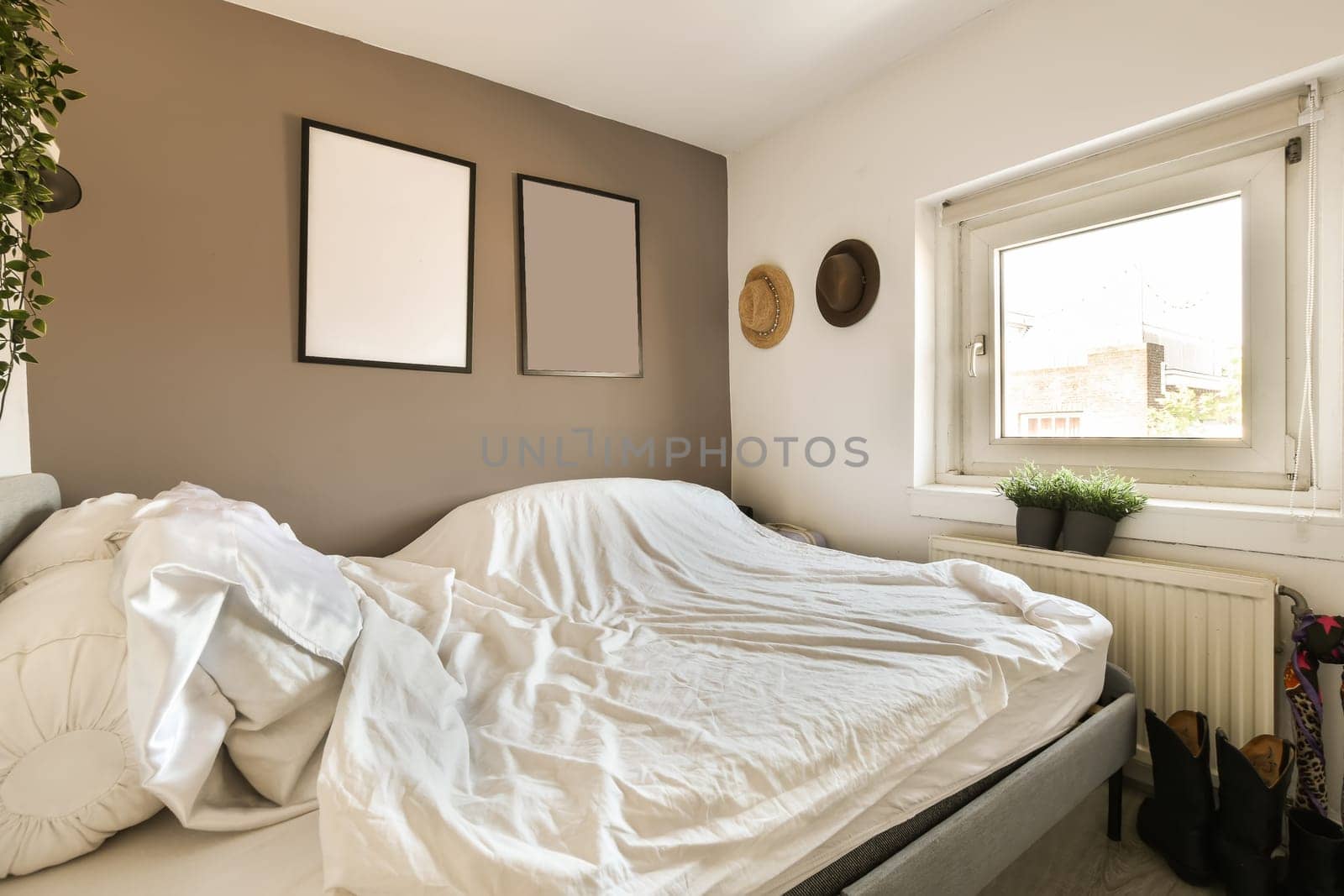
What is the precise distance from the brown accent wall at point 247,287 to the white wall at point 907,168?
3.20 feet

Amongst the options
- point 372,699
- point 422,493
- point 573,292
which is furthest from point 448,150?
point 372,699

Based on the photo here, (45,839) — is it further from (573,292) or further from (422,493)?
(573,292)

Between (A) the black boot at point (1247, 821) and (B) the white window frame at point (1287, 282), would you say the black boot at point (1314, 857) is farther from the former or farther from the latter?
(B) the white window frame at point (1287, 282)

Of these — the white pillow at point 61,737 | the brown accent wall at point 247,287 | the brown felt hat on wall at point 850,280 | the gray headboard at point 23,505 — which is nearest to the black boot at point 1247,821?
the brown felt hat on wall at point 850,280

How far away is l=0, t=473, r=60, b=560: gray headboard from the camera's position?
3.56 feet

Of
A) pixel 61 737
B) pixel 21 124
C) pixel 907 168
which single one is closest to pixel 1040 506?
pixel 907 168

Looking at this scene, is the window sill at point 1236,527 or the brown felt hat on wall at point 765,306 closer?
the window sill at point 1236,527

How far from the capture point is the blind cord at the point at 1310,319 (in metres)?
1.54

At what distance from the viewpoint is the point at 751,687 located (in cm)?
113

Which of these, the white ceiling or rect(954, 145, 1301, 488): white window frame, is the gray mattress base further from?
the white ceiling

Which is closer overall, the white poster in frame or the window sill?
the window sill

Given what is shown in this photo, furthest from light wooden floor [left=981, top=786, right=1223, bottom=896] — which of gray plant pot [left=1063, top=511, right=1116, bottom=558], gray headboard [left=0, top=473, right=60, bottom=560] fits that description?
gray headboard [left=0, top=473, right=60, bottom=560]

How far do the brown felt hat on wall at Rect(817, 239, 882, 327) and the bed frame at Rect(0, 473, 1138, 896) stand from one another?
63.5 inches

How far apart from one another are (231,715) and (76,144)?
6.22ft
